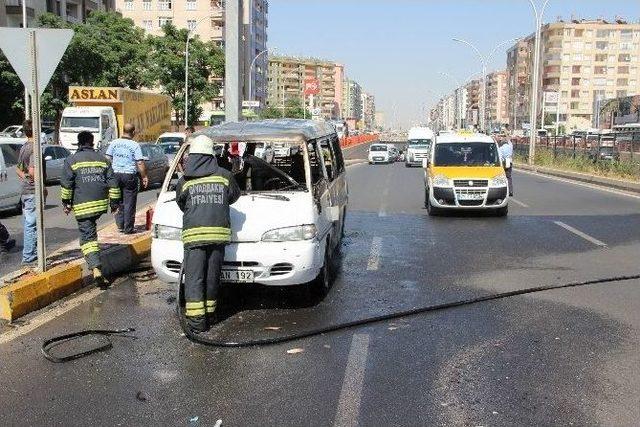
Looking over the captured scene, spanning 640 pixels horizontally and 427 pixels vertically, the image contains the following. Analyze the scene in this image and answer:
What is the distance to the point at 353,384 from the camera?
15.9ft

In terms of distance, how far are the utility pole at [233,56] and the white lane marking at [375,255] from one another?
4570 millimetres

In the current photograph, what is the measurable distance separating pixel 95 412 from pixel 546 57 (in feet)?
480

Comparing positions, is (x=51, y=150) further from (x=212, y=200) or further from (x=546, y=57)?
(x=546, y=57)

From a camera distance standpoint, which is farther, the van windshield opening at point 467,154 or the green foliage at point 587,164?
the green foliage at point 587,164

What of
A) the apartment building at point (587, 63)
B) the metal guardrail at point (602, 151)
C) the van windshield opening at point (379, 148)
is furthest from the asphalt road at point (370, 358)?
the apartment building at point (587, 63)

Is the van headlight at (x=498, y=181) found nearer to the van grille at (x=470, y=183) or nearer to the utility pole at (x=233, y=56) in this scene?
the van grille at (x=470, y=183)

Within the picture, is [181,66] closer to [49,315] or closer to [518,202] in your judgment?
[518,202]

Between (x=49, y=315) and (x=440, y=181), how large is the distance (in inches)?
371

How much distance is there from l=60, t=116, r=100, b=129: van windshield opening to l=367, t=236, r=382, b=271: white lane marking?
2384cm

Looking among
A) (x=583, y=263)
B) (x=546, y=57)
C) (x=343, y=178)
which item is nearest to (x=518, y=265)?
(x=583, y=263)

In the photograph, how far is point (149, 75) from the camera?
55438mm

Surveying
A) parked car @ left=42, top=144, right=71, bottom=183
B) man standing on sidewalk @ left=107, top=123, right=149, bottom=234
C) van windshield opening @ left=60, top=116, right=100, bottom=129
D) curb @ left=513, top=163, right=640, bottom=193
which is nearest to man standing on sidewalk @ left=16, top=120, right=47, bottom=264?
man standing on sidewalk @ left=107, top=123, right=149, bottom=234

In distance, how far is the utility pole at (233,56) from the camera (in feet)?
45.6

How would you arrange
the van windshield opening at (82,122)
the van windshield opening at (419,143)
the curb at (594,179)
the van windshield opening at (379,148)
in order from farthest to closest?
the van windshield opening at (379,148) → the van windshield opening at (419,143) → the van windshield opening at (82,122) → the curb at (594,179)
